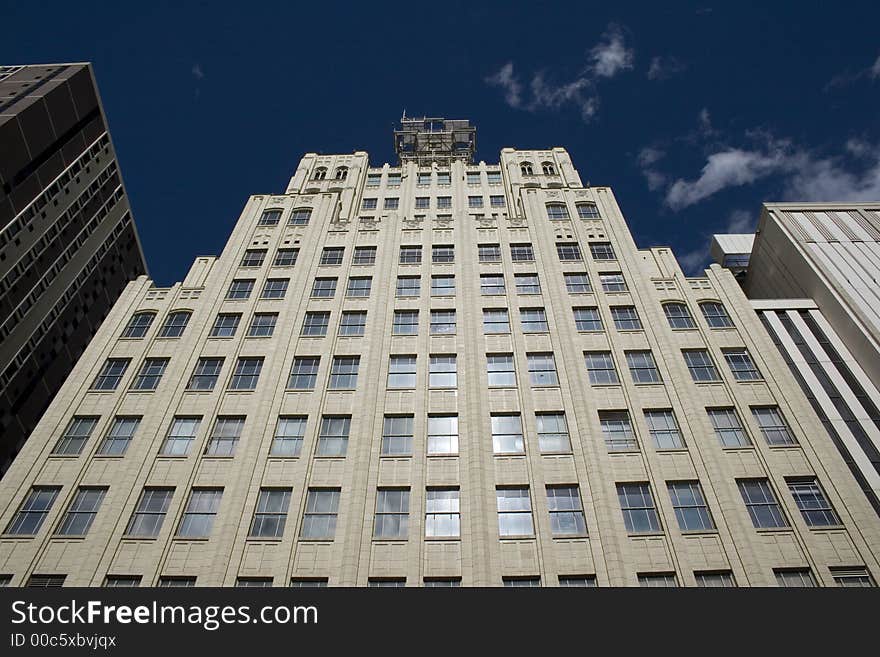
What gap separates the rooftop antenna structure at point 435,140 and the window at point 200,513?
5501cm

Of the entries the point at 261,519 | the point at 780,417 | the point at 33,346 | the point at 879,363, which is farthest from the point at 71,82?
the point at 879,363

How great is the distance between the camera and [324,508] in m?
28.1

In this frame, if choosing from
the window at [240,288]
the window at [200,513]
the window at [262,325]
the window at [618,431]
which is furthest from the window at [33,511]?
the window at [618,431]

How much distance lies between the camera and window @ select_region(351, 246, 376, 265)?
4384cm

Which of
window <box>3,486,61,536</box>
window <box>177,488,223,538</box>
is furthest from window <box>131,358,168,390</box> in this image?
window <box>177,488,223,538</box>

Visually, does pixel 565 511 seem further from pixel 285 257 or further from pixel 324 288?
pixel 285 257

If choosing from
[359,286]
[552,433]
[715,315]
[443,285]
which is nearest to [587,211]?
[715,315]

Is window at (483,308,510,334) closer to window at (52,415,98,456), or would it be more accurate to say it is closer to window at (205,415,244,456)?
window at (205,415,244,456)

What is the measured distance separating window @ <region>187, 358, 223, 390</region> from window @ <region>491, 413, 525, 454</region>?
16.6m

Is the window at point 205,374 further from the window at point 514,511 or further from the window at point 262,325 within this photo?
the window at point 514,511

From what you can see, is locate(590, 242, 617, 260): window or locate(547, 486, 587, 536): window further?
locate(590, 242, 617, 260): window

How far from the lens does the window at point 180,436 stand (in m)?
30.8

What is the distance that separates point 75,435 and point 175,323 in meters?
9.85

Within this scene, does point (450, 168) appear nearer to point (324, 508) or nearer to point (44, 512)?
point (324, 508)
